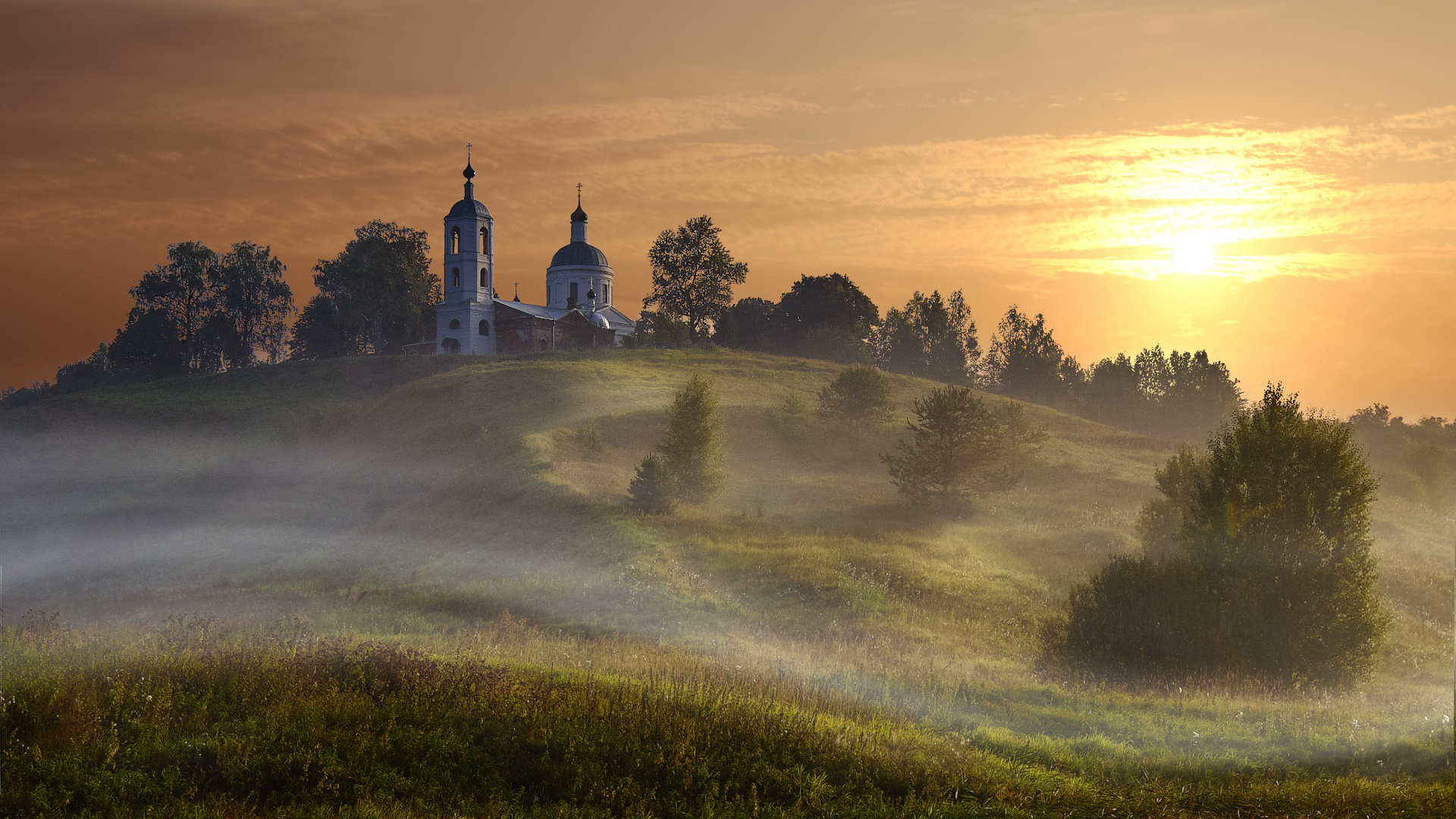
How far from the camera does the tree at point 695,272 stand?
104 m

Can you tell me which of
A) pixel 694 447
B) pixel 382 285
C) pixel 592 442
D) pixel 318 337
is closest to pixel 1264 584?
pixel 694 447

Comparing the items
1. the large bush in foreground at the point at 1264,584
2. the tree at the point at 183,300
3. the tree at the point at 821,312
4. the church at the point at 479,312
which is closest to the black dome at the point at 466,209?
the church at the point at 479,312

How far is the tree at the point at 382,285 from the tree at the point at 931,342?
56.6 metres

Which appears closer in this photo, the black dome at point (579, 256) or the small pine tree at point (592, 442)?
the small pine tree at point (592, 442)

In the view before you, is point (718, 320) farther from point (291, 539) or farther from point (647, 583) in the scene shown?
point (647, 583)

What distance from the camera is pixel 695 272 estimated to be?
104375 millimetres

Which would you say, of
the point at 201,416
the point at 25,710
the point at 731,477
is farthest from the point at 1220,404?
the point at 25,710

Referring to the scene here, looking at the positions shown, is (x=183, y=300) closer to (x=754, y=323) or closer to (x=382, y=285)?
(x=382, y=285)

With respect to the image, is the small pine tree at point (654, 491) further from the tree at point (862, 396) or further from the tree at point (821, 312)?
the tree at point (821, 312)

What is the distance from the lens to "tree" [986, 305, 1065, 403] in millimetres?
99938

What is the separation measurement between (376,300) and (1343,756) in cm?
9733

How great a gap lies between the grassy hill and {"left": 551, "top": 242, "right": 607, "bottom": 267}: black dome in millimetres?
54743

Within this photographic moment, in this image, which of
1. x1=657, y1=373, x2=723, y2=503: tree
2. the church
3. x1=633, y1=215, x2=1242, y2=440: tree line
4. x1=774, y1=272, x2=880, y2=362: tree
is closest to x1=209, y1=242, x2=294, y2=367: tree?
the church

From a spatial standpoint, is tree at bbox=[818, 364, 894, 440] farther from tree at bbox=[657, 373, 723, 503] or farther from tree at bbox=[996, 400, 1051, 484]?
tree at bbox=[657, 373, 723, 503]
